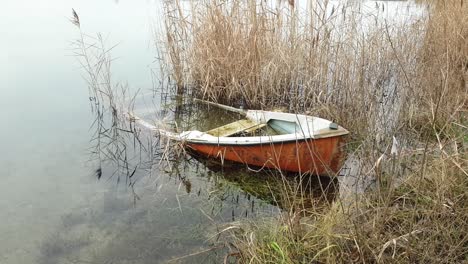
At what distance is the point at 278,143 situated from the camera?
3598 millimetres

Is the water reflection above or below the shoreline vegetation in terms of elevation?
below

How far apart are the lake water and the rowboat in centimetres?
22

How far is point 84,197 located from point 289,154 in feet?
6.14

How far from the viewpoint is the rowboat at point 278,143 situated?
11.5 feet

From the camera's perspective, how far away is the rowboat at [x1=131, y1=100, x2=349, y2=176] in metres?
3.50

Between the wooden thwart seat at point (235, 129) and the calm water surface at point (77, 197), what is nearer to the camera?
the calm water surface at point (77, 197)

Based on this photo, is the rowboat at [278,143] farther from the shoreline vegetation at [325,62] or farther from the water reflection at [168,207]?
the shoreline vegetation at [325,62]

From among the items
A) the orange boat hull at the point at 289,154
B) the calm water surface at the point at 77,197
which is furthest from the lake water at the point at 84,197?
the orange boat hull at the point at 289,154

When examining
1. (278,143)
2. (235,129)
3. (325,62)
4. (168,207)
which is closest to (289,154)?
(278,143)

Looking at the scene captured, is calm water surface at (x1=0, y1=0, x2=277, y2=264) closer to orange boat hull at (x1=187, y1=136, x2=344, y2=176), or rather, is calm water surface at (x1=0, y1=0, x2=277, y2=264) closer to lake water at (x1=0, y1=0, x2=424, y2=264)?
lake water at (x1=0, y1=0, x2=424, y2=264)

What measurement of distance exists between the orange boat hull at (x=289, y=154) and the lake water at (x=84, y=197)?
0.64 feet

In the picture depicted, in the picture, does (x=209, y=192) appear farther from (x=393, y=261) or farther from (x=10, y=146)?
(x=10, y=146)

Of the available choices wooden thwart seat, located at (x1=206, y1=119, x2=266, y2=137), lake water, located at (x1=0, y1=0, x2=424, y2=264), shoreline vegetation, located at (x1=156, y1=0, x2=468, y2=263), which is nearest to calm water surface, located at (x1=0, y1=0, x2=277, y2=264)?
lake water, located at (x1=0, y1=0, x2=424, y2=264)

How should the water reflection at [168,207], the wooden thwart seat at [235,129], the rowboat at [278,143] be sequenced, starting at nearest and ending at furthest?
the water reflection at [168,207] < the rowboat at [278,143] < the wooden thwart seat at [235,129]
